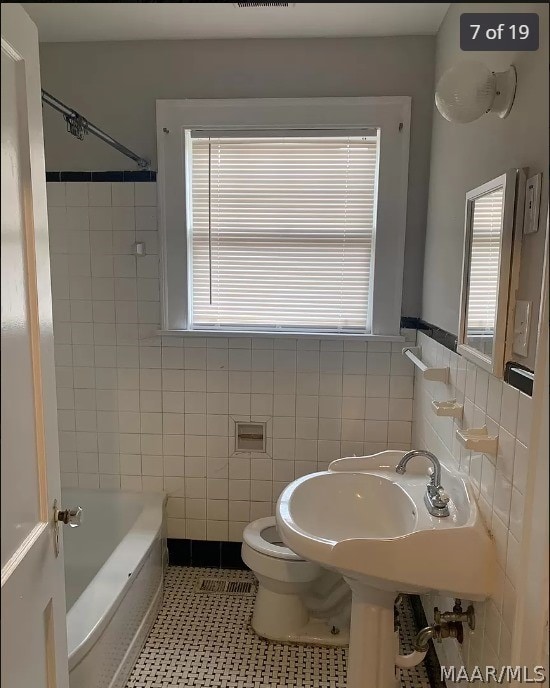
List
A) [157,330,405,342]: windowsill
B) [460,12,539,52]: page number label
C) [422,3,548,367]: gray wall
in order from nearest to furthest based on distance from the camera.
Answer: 1. [460,12,539,52]: page number label
2. [422,3,548,367]: gray wall
3. [157,330,405,342]: windowsill

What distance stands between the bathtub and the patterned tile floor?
0.08m

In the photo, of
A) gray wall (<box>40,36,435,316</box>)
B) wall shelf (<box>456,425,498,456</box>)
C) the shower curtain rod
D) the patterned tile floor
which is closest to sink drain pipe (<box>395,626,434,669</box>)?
the patterned tile floor

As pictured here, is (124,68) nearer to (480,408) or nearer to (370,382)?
(370,382)

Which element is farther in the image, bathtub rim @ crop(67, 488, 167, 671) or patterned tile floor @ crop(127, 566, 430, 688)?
patterned tile floor @ crop(127, 566, 430, 688)

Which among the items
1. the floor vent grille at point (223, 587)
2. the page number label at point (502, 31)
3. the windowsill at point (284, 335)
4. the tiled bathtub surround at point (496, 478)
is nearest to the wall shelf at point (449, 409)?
the tiled bathtub surround at point (496, 478)

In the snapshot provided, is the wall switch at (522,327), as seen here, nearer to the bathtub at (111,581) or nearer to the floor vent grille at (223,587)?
the bathtub at (111,581)

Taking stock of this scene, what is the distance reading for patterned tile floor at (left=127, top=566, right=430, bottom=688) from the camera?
191 cm

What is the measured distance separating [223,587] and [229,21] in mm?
2575

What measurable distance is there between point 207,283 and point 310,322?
53 centimetres

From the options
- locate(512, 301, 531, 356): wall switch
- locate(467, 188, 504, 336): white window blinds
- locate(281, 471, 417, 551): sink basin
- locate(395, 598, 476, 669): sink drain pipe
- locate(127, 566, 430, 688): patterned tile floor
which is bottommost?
locate(127, 566, 430, 688): patterned tile floor

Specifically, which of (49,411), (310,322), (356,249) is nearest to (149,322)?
(310,322)

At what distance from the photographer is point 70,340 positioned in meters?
2.49

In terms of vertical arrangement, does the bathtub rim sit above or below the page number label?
below

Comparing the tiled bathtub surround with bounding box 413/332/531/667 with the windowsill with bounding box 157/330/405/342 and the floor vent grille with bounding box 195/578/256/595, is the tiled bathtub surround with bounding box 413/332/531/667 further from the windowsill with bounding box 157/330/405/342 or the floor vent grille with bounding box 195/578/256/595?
the floor vent grille with bounding box 195/578/256/595
